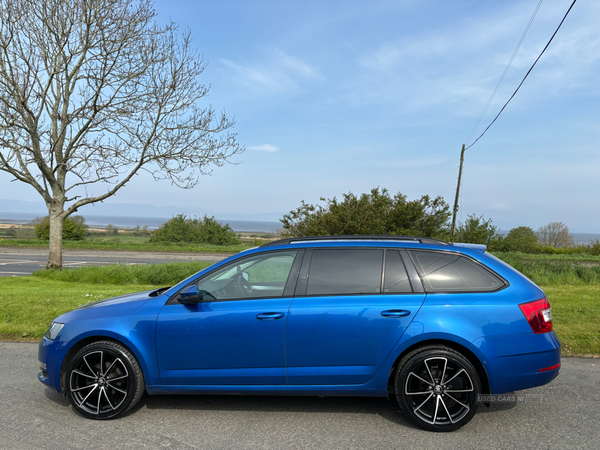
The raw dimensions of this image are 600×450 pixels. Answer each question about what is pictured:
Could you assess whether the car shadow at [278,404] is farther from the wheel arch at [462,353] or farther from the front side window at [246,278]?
the front side window at [246,278]

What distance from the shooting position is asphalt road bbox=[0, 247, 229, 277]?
18.6 m

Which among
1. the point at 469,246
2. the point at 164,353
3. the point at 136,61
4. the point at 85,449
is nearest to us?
the point at 85,449

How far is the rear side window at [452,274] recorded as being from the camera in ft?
12.5

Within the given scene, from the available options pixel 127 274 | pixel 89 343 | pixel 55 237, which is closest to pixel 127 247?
pixel 55 237

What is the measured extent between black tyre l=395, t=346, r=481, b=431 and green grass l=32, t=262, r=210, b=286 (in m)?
10.2

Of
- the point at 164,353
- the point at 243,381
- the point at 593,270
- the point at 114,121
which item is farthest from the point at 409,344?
the point at 114,121

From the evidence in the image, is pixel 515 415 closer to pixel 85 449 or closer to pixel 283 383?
pixel 283 383

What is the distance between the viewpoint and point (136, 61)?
14312 millimetres

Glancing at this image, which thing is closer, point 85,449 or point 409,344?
point 85,449

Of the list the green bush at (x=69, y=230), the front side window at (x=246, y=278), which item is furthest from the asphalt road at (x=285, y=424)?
the green bush at (x=69, y=230)

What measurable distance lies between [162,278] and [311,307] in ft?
33.7

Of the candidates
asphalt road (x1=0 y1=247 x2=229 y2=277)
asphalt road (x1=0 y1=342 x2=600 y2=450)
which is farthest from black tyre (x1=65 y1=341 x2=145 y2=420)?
asphalt road (x1=0 y1=247 x2=229 y2=277)

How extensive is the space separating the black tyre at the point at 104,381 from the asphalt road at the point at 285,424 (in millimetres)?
126

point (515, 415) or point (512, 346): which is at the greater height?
point (512, 346)
